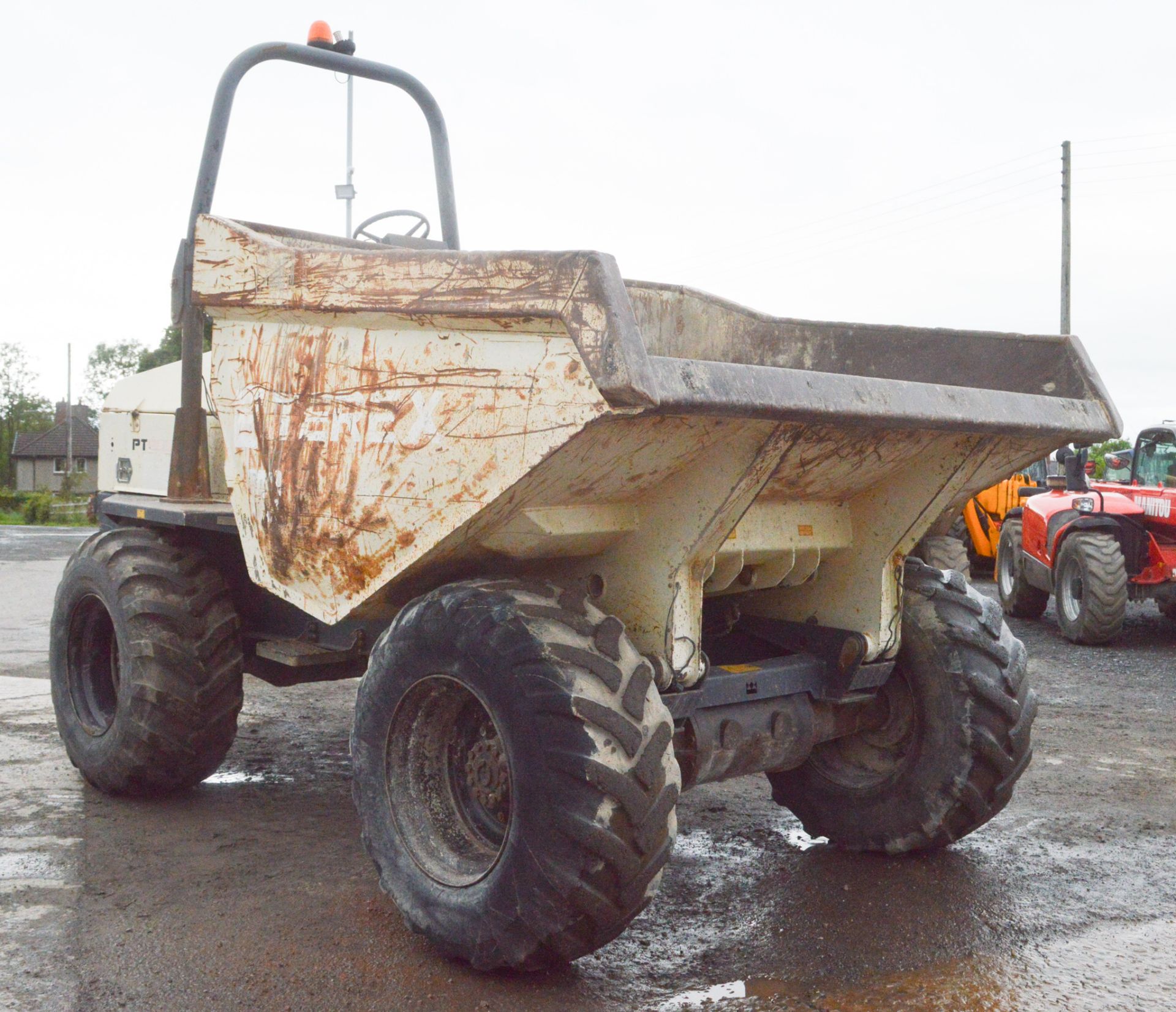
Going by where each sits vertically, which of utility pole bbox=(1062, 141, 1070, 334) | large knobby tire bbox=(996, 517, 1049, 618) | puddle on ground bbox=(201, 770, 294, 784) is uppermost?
utility pole bbox=(1062, 141, 1070, 334)

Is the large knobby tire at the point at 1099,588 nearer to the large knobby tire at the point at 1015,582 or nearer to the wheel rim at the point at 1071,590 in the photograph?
the wheel rim at the point at 1071,590

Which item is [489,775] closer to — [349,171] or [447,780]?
[447,780]

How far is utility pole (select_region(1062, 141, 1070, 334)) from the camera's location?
24531 mm

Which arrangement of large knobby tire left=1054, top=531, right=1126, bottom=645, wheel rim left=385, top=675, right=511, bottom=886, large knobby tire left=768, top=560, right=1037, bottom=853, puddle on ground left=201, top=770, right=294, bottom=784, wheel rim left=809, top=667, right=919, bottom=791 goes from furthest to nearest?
large knobby tire left=1054, top=531, right=1126, bottom=645 → puddle on ground left=201, top=770, right=294, bottom=784 → wheel rim left=809, top=667, right=919, bottom=791 → large knobby tire left=768, top=560, right=1037, bottom=853 → wheel rim left=385, top=675, right=511, bottom=886

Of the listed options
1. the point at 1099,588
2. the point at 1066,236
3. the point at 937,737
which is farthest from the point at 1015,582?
the point at 1066,236

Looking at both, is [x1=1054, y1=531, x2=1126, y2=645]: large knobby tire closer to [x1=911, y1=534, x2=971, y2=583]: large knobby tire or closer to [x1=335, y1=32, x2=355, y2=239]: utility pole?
[x1=911, y1=534, x2=971, y2=583]: large knobby tire

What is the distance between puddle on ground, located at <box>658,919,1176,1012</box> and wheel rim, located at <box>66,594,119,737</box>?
9.37 ft

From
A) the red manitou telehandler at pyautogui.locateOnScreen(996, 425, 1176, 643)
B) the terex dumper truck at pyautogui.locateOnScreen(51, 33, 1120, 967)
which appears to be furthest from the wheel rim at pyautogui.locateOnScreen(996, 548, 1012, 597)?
the terex dumper truck at pyautogui.locateOnScreen(51, 33, 1120, 967)

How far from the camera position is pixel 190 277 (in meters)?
4.47

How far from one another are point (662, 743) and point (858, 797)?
53.6 inches

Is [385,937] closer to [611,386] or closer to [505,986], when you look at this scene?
[505,986]

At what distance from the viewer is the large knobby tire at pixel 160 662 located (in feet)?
14.5

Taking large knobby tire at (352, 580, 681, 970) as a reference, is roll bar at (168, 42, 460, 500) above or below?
above

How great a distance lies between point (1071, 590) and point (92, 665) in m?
7.73
